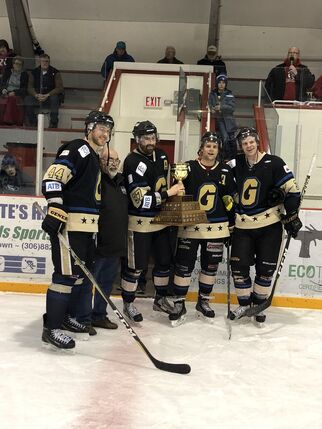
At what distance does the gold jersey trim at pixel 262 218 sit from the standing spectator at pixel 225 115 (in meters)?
0.66

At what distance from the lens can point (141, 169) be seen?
3.16 metres

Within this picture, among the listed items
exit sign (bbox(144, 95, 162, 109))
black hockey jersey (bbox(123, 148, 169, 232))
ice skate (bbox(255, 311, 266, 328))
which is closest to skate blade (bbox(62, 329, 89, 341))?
black hockey jersey (bbox(123, 148, 169, 232))

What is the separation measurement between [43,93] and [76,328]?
8.37ft

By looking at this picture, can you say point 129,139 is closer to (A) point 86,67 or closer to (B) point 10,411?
(A) point 86,67

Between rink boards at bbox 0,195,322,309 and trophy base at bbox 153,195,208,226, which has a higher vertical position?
trophy base at bbox 153,195,208,226

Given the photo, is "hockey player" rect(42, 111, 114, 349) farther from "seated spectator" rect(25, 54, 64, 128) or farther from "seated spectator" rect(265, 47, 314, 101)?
"seated spectator" rect(265, 47, 314, 101)

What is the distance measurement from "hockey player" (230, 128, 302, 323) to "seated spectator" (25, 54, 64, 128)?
190 centimetres

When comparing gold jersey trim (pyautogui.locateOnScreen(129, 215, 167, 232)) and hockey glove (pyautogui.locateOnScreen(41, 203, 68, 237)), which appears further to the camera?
gold jersey trim (pyautogui.locateOnScreen(129, 215, 167, 232))

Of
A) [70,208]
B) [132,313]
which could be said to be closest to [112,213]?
[70,208]

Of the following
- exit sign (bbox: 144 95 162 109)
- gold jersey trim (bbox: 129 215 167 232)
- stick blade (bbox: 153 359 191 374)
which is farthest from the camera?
exit sign (bbox: 144 95 162 109)

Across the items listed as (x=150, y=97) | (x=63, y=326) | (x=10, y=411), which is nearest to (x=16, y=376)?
(x=10, y=411)

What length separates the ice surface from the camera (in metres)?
2.08

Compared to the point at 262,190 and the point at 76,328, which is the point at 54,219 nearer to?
the point at 76,328

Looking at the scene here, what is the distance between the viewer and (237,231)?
3.39 m
